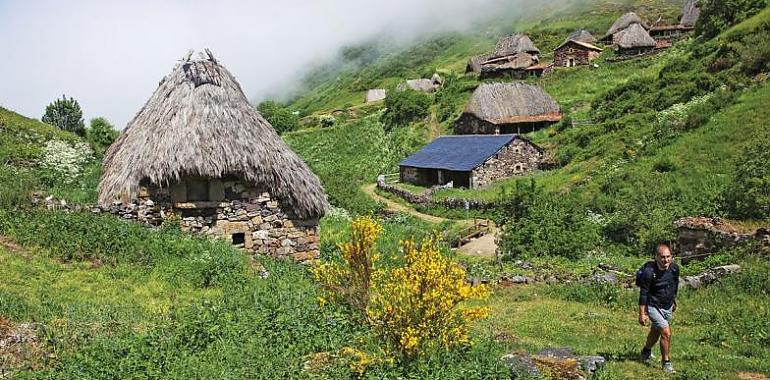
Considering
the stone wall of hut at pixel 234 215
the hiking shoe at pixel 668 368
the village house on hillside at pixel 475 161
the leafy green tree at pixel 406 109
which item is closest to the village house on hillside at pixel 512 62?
the leafy green tree at pixel 406 109

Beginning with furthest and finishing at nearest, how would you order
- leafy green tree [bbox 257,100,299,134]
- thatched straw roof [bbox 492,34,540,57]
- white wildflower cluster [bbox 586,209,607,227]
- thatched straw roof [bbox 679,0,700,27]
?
thatched straw roof [bbox 492,34,540,57]
thatched straw roof [bbox 679,0,700,27]
leafy green tree [bbox 257,100,299,134]
white wildflower cluster [bbox 586,209,607,227]

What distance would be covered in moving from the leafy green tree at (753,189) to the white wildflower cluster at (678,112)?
7630 mm

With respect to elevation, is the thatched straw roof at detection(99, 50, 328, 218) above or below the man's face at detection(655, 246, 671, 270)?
above

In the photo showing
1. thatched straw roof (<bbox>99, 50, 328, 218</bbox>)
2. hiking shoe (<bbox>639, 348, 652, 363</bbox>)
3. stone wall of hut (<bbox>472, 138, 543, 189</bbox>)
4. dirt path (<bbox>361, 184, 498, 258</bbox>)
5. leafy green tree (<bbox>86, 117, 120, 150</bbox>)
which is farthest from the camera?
stone wall of hut (<bbox>472, 138, 543, 189</bbox>)

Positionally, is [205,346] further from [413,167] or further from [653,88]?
[653,88]

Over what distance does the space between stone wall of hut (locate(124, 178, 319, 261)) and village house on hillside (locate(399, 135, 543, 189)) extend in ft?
63.7

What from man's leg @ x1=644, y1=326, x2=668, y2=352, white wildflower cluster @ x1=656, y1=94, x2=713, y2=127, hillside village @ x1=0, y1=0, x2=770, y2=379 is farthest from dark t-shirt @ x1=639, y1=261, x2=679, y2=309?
white wildflower cluster @ x1=656, y1=94, x2=713, y2=127

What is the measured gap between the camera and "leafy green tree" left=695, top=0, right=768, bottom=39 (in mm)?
35781

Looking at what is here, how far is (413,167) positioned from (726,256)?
23539 mm

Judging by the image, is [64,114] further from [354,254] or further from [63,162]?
[354,254]

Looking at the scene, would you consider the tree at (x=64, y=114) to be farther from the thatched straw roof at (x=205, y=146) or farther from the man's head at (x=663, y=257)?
the man's head at (x=663, y=257)

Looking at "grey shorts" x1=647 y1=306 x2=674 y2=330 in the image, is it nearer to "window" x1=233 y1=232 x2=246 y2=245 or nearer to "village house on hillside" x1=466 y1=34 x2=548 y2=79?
"window" x1=233 y1=232 x2=246 y2=245

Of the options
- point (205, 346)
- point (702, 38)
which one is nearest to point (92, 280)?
point (205, 346)

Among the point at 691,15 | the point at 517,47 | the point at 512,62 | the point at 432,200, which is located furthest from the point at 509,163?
the point at 691,15
